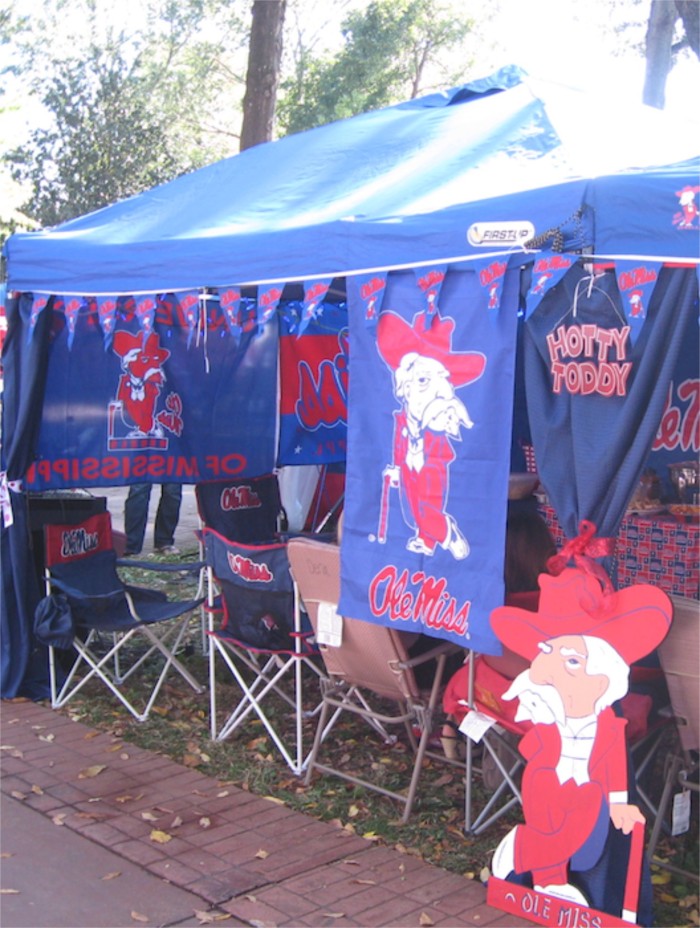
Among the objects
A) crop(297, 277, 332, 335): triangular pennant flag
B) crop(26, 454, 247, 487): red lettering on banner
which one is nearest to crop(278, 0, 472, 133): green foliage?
crop(26, 454, 247, 487): red lettering on banner

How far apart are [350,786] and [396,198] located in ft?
7.84

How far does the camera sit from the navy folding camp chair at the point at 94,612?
547cm

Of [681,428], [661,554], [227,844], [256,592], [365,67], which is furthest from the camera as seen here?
[365,67]

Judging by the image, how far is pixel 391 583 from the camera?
3.88 m

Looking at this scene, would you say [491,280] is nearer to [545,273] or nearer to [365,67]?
[545,273]

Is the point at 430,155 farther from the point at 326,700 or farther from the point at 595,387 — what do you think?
the point at 326,700

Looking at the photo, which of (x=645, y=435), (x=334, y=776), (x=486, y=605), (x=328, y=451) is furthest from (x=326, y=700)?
(x=328, y=451)

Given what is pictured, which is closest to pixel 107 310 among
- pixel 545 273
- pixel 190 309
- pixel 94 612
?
pixel 190 309

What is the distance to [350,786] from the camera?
4.48m

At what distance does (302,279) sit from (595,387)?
1346mm

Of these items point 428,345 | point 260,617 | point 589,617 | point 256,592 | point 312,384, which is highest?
point 428,345

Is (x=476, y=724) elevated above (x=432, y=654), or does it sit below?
below

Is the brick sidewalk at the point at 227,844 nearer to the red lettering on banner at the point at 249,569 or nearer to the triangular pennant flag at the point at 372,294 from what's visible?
the red lettering on banner at the point at 249,569

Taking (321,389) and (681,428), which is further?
(321,389)
